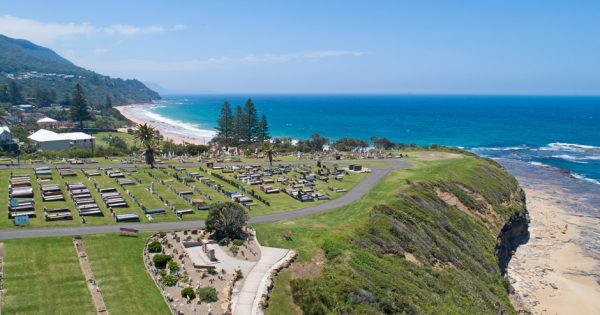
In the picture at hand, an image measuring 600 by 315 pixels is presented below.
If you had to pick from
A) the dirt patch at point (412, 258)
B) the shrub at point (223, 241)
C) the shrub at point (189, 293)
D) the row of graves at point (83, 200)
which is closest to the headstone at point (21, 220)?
the row of graves at point (83, 200)

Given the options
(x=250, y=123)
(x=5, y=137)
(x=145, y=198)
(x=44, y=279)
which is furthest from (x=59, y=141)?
(x=44, y=279)

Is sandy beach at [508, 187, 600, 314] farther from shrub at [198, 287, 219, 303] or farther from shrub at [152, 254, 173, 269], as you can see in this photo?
shrub at [152, 254, 173, 269]

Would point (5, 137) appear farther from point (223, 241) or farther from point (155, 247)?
point (223, 241)

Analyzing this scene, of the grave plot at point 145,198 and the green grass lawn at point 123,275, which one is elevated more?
the grave plot at point 145,198

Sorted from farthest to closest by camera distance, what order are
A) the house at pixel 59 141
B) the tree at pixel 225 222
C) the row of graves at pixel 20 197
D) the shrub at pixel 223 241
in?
the house at pixel 59 141 < the row of graves at pixel 20 197 < the tree at pixel 225 222 < the shrub at pixel 223 241

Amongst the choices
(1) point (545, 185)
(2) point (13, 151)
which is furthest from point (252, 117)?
(1) point (545, 185)

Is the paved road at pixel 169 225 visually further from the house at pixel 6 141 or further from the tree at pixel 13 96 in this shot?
the tree at pixel 13 96

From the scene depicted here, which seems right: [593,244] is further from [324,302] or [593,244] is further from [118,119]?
[118,119]
